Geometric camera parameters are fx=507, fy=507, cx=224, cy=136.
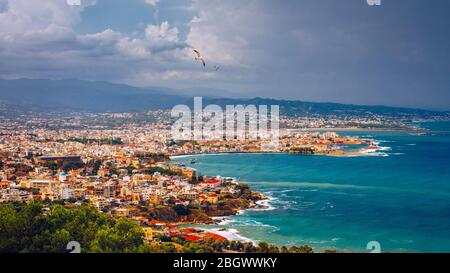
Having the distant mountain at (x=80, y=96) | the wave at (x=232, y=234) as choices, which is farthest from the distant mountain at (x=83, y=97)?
the wave at (x=232, y=234)

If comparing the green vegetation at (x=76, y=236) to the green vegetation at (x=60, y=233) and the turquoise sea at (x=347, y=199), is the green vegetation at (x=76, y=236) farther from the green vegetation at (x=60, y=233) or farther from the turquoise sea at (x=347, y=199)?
the turquoise sea at (x=347, y=199)

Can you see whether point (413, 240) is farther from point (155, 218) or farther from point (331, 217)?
point (155, 218)

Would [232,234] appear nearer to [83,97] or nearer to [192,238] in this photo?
[192,238]

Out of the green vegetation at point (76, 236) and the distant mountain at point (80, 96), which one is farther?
the distant mountain at point (80, 96)

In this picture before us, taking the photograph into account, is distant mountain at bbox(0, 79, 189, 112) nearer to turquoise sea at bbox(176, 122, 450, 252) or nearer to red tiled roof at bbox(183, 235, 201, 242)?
turquoise sea at bbox(176, 122, 450, 252)

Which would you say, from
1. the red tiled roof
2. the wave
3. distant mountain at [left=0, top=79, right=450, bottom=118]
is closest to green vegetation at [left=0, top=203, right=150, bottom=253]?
the red tiled roof

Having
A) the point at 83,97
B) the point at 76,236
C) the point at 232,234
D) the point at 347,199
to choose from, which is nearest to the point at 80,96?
the point at 83,97

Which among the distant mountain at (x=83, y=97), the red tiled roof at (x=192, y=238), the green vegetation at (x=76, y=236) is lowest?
the red tiled roof at (x=192, y=238)
